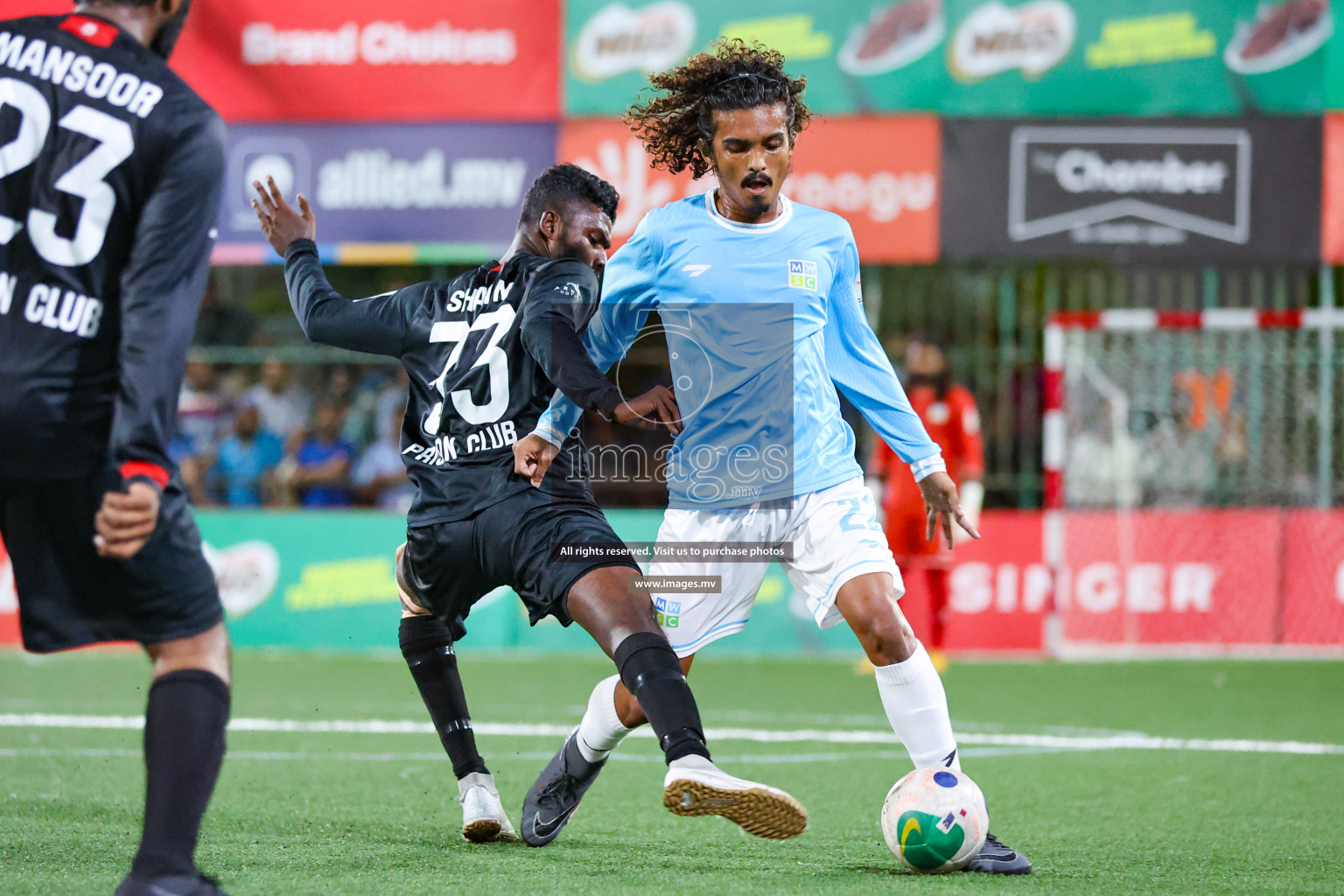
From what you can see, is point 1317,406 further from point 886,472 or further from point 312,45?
point 312,45

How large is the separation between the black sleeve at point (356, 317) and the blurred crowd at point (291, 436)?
8044 millimetres

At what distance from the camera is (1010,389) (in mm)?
12617

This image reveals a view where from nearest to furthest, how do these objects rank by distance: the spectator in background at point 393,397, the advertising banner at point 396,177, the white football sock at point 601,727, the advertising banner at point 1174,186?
the white football sock at point 601,727 → the advertising banner at point 1174,186 → the advertising banner at point 396,177 → the spectator in background at point 393,397

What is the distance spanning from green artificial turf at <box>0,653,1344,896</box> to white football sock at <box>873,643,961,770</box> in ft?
1.19

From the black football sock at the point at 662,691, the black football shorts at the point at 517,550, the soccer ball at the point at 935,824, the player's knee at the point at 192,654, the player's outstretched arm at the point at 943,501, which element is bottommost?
the soccer ball at the point at 935,824

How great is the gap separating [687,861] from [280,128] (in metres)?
9.96

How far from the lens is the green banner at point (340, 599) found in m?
12.2

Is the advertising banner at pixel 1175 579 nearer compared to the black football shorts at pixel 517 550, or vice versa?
the black football shorts at pixel 517 550

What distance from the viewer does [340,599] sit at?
40.1 ft

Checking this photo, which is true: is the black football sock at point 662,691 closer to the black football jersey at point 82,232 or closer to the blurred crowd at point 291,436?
the black football jersey at point 82,232

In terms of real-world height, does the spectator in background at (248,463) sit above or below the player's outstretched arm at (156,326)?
below

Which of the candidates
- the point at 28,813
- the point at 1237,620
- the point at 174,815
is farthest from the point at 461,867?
the point at 1237,620

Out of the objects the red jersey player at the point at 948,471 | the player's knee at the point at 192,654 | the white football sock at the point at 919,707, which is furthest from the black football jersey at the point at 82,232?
the red jersey player at the point at 948,471

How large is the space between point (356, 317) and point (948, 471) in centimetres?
655
